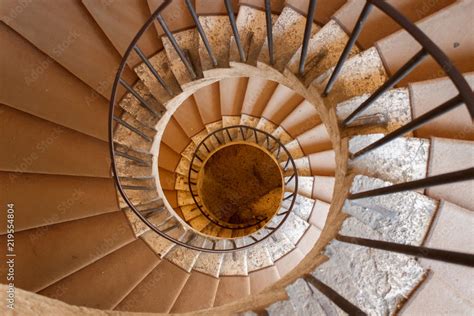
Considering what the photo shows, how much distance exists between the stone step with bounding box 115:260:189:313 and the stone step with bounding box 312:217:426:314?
302 cm

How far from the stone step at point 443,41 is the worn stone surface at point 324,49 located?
14.4 inches

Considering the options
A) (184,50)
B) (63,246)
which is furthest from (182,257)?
(184,50)

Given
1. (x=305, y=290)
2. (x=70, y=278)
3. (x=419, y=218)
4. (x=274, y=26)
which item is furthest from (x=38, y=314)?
(x=274, y=26)

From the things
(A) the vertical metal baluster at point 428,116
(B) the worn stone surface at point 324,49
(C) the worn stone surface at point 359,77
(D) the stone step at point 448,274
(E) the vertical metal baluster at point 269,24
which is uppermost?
(E) the vertical metal baluster at point 269,24

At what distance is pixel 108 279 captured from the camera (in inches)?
189

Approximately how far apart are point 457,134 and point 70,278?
5.01 m

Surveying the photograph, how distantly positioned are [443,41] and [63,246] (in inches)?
201

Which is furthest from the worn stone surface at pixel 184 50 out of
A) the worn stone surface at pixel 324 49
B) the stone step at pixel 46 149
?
the worn stone surface at pixel 324 49

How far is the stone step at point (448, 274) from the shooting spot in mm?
2629

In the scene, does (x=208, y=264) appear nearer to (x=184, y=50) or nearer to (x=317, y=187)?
(x=317, y=187)

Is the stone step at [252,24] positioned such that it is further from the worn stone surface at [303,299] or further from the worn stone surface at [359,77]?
the worn stone surface at [303,299]

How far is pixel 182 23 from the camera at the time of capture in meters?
4.51

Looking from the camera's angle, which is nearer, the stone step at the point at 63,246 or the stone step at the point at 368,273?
the stone step at the point at 368,273

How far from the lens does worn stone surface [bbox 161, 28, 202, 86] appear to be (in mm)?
4441
